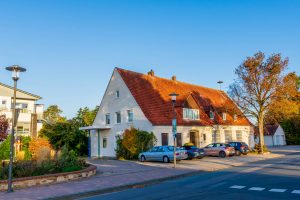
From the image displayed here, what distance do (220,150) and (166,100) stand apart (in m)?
8.20

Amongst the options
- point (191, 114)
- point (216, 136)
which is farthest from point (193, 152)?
point (216, 136)

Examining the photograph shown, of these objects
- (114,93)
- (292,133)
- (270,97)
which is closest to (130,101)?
(114,93)

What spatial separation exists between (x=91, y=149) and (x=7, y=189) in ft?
77.1

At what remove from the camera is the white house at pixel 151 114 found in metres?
30.6

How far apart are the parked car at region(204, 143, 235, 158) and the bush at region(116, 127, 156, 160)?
6.04 meters


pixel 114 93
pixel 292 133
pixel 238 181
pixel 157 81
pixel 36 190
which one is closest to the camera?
pixel 36 190

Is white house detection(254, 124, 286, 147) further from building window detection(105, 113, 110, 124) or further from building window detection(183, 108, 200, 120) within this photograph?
building window detection(105, 113, 110, 124)

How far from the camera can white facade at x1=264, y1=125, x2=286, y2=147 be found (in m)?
64.7

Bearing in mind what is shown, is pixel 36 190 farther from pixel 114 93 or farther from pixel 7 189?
pixel 114 93

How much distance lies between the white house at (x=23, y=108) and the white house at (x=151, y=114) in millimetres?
12069

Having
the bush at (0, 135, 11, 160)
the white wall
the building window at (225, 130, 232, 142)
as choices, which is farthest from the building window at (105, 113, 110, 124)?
the building window at (225, 130, 232, 142)

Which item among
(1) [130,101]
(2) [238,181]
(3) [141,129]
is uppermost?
(1) [130,101]

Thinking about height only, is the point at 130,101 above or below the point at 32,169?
above

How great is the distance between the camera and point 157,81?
123ft
